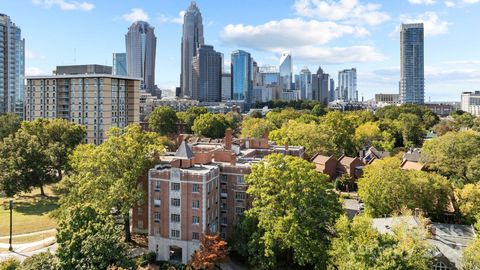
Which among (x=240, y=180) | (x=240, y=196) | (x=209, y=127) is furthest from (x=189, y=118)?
(x=240, y=196)

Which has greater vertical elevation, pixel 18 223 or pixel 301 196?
pixel 301 196

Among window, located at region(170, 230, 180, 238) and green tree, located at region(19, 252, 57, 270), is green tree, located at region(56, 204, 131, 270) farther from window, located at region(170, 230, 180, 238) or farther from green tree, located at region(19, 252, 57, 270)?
window, located at region(170, 230, 180, 238)

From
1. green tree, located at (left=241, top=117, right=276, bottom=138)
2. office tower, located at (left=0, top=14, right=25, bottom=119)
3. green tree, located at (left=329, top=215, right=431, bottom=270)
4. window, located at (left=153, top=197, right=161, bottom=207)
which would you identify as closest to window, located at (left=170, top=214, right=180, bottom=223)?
window, located at (left=153, top=197, right=161, bottom=207)

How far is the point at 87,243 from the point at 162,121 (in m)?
91.8

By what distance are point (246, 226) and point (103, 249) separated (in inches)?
538

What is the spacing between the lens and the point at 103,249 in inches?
1293

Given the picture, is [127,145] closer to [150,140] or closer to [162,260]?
[150,140]

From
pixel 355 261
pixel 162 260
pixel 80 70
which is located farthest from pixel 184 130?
pixel 355 261

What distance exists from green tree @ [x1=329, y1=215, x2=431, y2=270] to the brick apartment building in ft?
48.7

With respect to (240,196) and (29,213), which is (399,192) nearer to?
(240,196)

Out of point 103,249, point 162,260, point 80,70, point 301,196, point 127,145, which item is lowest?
point 162,260

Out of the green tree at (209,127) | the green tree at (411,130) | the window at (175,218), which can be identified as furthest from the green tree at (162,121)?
the window at (175,218)

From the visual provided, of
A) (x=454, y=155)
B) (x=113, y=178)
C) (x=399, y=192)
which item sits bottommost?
(x=399, y=192)

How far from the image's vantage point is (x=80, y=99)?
100750 mm
